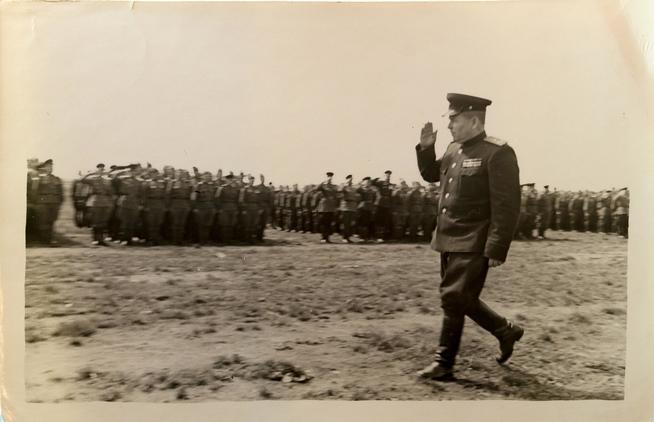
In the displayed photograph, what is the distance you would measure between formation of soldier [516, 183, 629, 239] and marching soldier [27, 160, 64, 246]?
0.80m

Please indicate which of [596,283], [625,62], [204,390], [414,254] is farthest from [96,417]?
[625,62]

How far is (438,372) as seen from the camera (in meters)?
0.95

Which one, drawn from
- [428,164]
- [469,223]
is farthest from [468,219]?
[428,164]

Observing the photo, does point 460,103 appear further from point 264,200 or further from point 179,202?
point 179,202

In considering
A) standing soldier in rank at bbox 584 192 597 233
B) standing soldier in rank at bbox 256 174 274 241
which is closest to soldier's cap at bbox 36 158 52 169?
standing soldier in rank at bbox 256 174 274 241

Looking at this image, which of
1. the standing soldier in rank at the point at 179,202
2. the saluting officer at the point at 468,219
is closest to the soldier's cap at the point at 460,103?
the saluting officer at the point at 468,219

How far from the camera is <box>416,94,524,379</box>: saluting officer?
939mm

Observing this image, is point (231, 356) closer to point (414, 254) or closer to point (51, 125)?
point (414, 254)

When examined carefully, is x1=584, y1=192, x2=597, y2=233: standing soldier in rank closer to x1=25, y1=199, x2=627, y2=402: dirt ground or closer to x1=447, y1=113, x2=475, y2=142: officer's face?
x1=25, y1=199, x2=627, y2=402: dirt ground

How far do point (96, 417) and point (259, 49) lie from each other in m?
0.69

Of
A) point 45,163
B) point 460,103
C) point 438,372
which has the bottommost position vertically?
point 438,372

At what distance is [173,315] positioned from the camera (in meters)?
0.93

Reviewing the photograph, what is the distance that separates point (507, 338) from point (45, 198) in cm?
83

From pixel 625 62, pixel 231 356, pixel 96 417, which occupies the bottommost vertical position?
pixel 96 417
